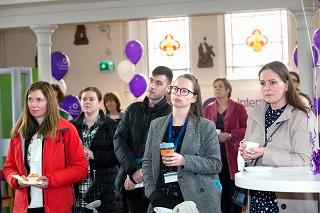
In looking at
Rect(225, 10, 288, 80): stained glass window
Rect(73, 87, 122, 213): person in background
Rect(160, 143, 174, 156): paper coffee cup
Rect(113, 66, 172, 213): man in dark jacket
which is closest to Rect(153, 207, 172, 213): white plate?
Rect(160, 143, 174, 156): paper coffee cup

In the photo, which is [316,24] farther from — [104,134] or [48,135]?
[48,135]

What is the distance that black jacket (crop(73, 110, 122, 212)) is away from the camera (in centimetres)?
514

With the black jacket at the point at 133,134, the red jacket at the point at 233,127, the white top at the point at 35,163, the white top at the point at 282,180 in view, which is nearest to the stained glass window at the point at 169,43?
the red jacket at the point at 233,127

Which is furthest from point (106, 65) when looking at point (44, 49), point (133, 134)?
point (133, 134)

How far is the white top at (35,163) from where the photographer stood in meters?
4.32

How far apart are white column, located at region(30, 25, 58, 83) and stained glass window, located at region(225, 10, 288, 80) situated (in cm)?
550

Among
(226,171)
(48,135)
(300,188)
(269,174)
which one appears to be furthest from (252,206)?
(226,171)

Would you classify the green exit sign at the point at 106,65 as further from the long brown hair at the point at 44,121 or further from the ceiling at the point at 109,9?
the long brown hair at the point at 44,121

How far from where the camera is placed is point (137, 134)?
484 cm

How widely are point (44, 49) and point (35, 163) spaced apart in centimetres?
541

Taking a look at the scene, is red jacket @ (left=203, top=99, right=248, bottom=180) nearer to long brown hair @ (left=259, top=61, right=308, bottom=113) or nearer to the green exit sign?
long brown hair @ (left=259, top=61, right=308, bottom=113)

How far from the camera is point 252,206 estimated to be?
3742mm

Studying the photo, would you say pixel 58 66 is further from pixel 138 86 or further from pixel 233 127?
pixel 233 127

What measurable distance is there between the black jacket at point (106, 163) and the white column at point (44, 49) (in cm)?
439
